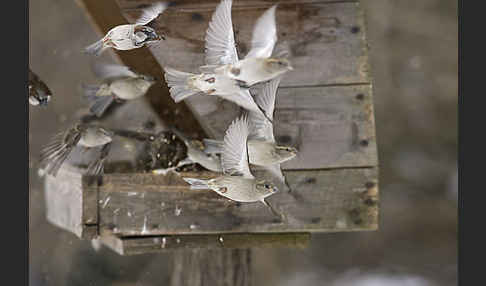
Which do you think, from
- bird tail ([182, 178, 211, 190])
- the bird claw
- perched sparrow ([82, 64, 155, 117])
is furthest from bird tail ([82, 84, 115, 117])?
the bird claw

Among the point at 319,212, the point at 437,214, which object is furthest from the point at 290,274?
the point at 319,212

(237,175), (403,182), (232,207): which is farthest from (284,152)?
(403,182)

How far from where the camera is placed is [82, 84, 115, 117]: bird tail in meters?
2.87

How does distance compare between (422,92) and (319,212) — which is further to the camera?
(422,92)

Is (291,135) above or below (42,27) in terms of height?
below

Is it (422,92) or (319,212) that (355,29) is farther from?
(422,92)

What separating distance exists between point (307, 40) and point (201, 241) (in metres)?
0.80

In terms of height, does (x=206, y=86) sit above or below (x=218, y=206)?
above

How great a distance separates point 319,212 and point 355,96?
42cm

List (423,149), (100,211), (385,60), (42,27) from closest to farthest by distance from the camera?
(100,211)
(42,27)
(385,60)
(423,149)

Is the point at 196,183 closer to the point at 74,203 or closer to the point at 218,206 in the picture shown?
the point at 218,206

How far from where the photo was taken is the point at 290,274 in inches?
256

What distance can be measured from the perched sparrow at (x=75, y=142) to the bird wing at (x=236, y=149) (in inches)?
26.5

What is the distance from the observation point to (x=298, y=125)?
8.89 ft
